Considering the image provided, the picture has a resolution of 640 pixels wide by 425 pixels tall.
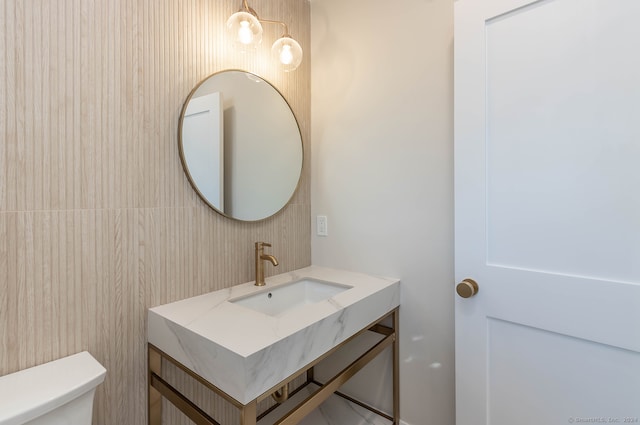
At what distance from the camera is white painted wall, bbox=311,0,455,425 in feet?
4.38

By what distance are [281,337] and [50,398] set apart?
22.9 inches

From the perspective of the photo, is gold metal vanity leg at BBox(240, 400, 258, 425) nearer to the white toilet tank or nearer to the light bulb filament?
the white toilet tank

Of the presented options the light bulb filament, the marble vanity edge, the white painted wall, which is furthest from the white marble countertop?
the light bulb filament

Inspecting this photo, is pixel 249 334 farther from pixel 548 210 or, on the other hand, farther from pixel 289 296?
pixel 548 210

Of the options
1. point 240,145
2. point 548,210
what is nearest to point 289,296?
point 240,145

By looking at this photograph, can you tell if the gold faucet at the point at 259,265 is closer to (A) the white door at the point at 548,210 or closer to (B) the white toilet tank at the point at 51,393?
(B) the white toilet tank at the point at 51,393

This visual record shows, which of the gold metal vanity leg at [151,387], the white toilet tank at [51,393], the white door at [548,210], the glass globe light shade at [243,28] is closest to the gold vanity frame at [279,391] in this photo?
the gold metal vanity leg at [151,387]

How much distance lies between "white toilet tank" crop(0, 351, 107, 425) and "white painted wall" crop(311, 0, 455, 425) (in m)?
1.17

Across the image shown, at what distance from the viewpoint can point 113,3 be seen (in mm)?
1027

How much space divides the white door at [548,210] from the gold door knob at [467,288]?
0.03 metres

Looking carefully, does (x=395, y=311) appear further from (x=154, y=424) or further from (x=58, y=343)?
(x=58, y=343)

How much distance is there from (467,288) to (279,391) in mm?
828

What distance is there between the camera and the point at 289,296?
149 centimetres

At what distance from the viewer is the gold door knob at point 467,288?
1104 millimetres
